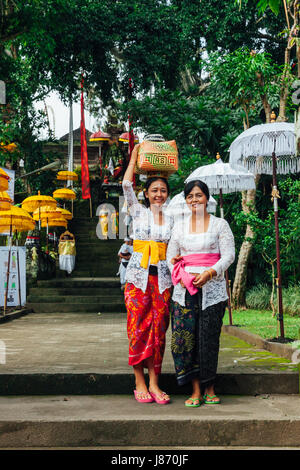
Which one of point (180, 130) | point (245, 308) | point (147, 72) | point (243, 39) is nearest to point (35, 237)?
point (180, 130)

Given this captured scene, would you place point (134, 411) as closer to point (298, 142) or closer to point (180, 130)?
point (298, 142)

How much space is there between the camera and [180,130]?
40.3ft

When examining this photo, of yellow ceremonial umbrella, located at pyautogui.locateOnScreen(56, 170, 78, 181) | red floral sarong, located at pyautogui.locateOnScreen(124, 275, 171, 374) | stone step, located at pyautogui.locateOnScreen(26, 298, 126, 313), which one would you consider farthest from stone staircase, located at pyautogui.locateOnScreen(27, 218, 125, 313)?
red floral sarong, located at pyautogui.locateOnScreen(124, 275, 171, 374)

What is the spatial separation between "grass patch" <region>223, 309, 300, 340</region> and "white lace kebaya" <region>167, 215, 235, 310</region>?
272 centimetres

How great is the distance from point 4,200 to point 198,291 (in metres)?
5.91

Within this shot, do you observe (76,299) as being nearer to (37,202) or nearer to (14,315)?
(14,315)

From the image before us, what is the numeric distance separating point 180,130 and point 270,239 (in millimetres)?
5200

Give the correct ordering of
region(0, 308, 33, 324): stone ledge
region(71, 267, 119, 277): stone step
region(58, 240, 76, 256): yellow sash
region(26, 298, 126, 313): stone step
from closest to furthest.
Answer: region(0, 308, 33, 324): stone ledge → region(26, 298, 126, 313): stone step → region(58, 240, 76, 256): yellow sash → region(71, 267, 119, 277): stone step

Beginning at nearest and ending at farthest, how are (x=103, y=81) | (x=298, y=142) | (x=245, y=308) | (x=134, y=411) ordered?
(x=134, y=411), (x=298, y=142), (x=245, y=308), (x=103, y=81)

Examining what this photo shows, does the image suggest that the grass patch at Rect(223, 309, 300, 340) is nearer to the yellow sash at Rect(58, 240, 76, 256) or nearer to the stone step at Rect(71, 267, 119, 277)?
the stone step at Rect(71, 267, 119, 277)

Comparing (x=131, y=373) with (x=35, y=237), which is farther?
(x=35, y=237)

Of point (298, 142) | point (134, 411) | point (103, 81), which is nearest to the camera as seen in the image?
point (134, 411)

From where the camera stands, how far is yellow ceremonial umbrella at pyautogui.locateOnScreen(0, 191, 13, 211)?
28.3ft

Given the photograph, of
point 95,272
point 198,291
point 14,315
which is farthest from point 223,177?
point 95,272
